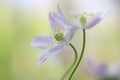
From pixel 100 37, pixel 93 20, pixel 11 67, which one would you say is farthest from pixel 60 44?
pixel 100 37

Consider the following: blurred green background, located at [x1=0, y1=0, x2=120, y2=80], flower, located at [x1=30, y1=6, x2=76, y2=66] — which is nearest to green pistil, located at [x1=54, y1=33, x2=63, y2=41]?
flower, located at [x1=30, y1=6, x2=76, y2=66]

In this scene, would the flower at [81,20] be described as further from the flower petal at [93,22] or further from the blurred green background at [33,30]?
the blurred green background at [33,30]

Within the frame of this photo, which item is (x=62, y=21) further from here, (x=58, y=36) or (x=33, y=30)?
(x=33, y=30)

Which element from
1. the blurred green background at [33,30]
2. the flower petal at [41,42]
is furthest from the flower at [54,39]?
the blurred green background at [33,30]

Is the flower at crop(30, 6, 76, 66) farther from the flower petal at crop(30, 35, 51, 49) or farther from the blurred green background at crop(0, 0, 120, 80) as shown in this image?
the blurred green background at crop(0, 0, 120, 80)

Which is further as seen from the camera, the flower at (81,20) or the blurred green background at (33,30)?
the blurred green background at (33,30)

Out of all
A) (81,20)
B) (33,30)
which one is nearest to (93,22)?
(81,20)

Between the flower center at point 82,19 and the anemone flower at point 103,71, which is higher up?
the flower center at point 82,19
